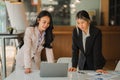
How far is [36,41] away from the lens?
2.87m

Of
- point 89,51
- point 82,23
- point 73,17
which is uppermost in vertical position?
point 82,23

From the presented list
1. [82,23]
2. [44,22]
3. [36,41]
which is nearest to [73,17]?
[36,41]

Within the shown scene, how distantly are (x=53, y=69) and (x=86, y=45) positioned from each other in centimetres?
60

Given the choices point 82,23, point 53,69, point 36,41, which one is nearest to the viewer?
point 53,69

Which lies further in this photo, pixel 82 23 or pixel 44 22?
pixel 44 22


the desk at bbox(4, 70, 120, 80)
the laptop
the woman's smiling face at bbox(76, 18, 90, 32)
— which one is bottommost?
the desk at bbox(4, 70, 120, 80)

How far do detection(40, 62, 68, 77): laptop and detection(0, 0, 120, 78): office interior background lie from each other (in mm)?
4550

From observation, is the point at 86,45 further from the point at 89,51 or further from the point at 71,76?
the point at 71,76

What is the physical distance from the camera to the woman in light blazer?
2.74 metres

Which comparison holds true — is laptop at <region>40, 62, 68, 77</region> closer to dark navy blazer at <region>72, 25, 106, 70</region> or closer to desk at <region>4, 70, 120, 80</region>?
desk at <region>4, 70, 120, 80</region>

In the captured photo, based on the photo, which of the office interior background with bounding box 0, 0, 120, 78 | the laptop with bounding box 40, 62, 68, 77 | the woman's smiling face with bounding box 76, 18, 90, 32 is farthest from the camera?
the office interior background with bounding box 0, 0, 120, 78

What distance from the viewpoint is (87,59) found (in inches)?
110

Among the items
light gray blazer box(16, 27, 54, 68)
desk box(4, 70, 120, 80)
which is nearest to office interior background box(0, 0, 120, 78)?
light gray blazer box(16, 27, 54, 68)

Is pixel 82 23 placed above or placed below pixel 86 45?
above
